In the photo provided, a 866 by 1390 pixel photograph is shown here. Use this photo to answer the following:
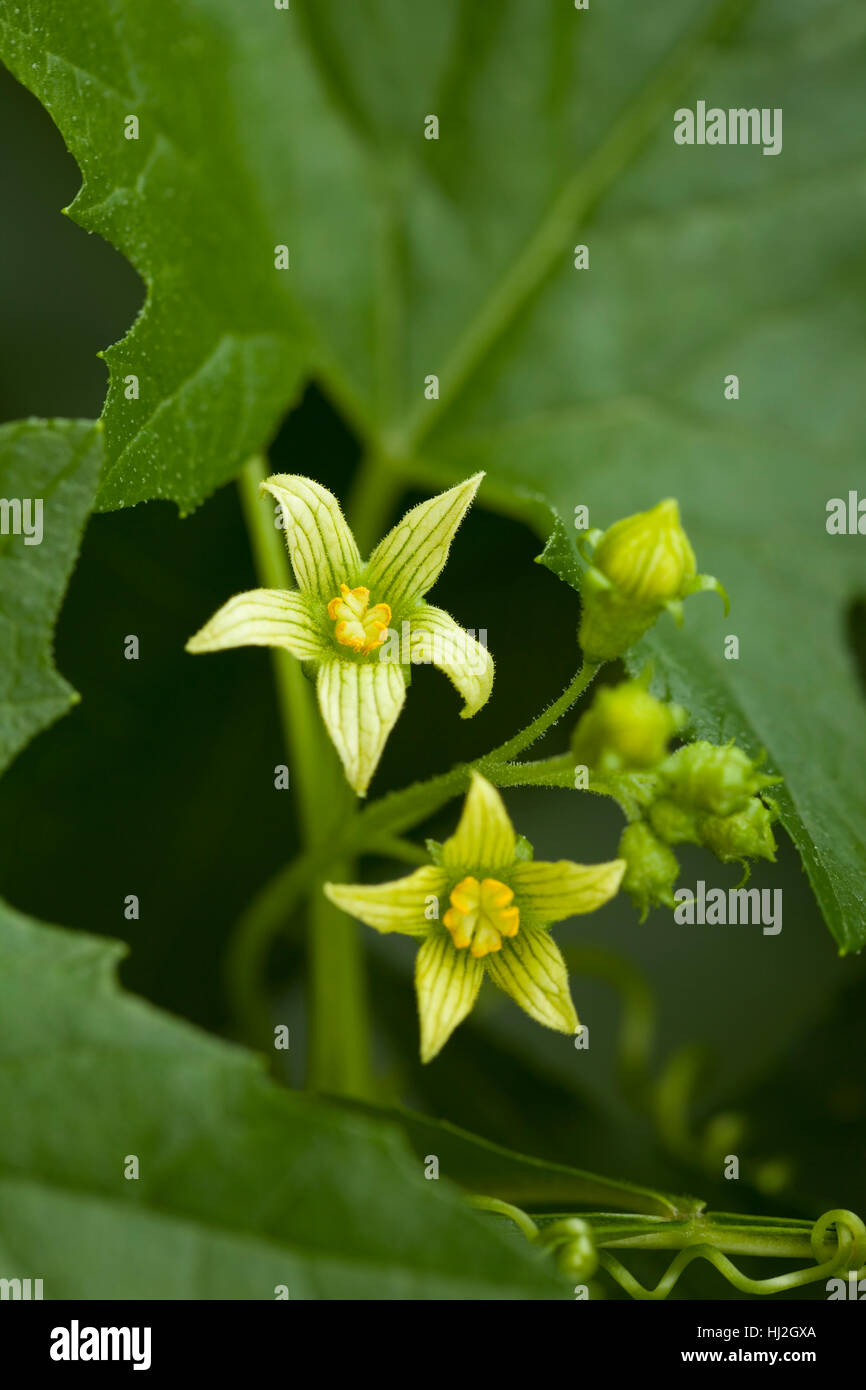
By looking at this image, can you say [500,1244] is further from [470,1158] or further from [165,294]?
[165,294]

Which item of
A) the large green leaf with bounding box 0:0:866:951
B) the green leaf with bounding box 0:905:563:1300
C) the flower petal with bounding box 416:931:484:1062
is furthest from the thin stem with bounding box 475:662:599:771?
the large green leaf with bounding box 0:0:866:951

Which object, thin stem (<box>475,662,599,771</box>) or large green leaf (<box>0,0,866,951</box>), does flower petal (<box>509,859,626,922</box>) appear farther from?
large green leaf (<box>0,0,866,951</box>)

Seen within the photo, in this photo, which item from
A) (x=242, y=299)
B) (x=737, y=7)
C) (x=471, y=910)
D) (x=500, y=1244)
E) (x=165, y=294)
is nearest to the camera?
(x=500, y=1244)

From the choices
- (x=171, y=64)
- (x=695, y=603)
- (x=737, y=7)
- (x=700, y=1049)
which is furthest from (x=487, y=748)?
(x=737, y=7)

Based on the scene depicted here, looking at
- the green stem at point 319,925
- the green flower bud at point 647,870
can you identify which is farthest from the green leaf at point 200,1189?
the green stem at point 319,925

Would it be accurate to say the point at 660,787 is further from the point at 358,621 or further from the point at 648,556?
the point at 358,621

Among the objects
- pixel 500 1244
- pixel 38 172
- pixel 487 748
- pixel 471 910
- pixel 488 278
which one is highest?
pixel 38 172

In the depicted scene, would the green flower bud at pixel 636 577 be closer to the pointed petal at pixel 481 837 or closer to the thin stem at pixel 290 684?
the pointed petal at pixel 481 837
